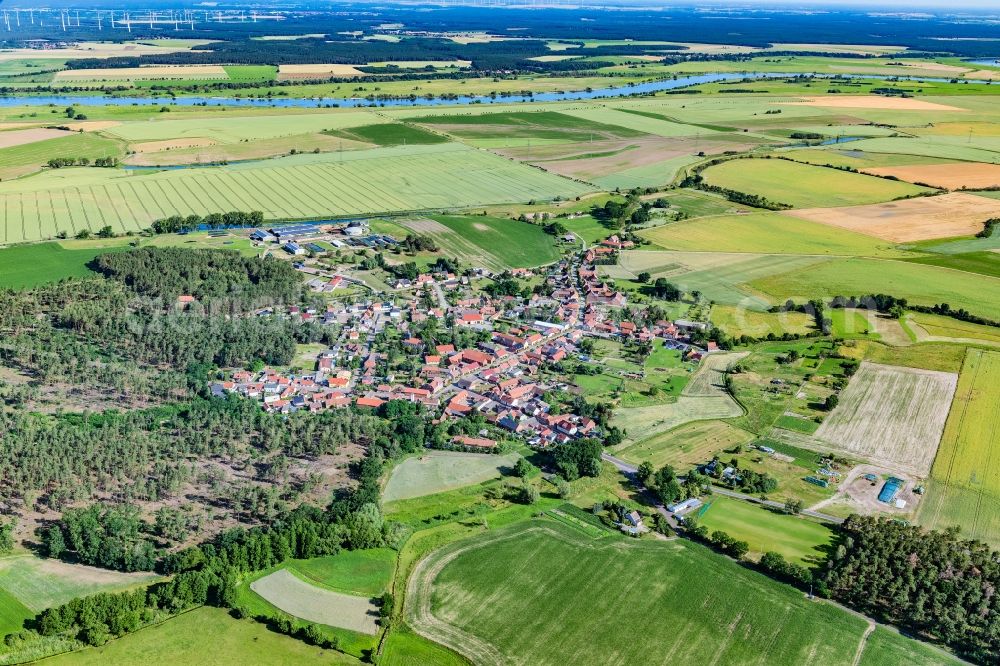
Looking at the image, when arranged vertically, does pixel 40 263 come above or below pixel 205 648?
above

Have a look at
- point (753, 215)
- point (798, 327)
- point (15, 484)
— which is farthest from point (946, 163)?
point (15, 484)

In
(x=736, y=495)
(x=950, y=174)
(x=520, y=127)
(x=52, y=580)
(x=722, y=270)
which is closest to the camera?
(x=52, y=580)

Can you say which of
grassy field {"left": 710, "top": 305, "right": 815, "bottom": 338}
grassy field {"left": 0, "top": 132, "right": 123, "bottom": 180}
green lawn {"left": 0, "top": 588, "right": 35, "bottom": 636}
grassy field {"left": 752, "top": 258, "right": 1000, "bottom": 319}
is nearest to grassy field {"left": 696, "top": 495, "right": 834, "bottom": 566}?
grassy field {"left": 710, "top": 305, "right": 815, "bottom": 338}

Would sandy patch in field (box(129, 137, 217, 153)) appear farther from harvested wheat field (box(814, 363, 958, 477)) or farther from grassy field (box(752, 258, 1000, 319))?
harvested wheat field (box(814, 363, 958, 477))

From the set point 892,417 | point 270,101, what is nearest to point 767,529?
point 892,417

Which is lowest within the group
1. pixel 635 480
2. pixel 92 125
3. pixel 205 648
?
pixel 205 648

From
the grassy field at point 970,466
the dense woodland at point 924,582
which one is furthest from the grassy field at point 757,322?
the dense woodland at point 924,582

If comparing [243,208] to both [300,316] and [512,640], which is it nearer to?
[300,316]

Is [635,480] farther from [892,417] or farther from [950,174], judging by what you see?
[950,174]
